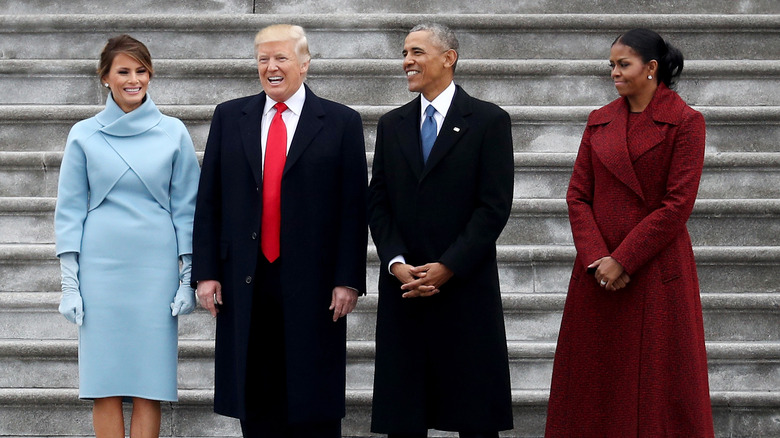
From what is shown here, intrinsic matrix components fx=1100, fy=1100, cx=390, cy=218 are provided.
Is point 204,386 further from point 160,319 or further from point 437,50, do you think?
point 437,50

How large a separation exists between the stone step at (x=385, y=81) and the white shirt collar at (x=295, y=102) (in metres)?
1.80

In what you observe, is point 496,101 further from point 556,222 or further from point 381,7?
point 381,7

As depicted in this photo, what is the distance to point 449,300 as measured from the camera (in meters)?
3.86

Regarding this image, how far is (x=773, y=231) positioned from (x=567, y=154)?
1.06 metres

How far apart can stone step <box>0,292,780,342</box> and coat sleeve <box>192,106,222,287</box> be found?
4.17 feet

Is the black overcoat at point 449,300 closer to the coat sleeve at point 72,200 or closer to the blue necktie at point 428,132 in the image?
the blue necktie at point 428,132

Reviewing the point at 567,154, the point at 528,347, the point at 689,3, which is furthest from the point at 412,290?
the point at 689,3

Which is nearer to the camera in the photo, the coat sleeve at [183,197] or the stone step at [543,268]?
the coat sleeve at [183,197]

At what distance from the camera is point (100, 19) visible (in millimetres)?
6137

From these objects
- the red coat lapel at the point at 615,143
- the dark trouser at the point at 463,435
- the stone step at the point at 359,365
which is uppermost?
the red coat lapel at the point at 615,143

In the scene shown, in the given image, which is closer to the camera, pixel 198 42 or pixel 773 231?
pixel 773 231

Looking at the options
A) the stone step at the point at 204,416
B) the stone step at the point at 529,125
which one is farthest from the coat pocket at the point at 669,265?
the stone step at the point at 529,125

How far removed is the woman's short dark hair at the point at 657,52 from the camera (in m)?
3.93

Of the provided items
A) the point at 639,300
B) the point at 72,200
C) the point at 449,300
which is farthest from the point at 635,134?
the point at 72,200
